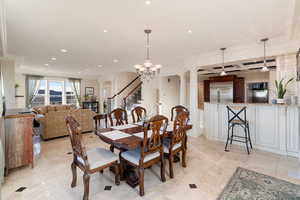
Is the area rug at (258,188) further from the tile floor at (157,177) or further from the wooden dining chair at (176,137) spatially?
the wooden dining chair at (176,137)

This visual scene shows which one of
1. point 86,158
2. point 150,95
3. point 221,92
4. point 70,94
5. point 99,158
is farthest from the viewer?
point 70,94

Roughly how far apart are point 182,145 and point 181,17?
226 cm

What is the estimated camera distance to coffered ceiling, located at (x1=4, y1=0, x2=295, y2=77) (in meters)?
2.11

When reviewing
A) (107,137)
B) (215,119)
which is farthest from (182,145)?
(215,119)

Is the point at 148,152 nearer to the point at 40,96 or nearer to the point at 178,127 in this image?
the point at 178,127

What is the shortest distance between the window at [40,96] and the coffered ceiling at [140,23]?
4389 mm

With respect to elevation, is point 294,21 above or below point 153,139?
above

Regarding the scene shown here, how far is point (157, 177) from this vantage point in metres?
2.40

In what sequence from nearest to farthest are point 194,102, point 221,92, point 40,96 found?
point 194,102 → point 221,92 → point 40,96

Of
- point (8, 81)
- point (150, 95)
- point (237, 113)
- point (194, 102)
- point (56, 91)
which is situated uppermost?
point (8, 81)

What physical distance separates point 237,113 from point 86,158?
11.5 feet

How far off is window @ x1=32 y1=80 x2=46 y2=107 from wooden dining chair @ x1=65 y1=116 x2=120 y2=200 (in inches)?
301

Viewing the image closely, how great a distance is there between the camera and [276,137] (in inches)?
131

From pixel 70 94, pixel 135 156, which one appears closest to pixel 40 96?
pixel 70 94
